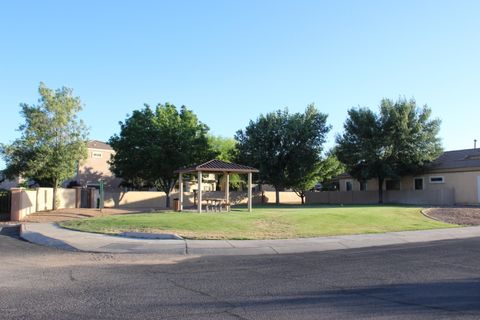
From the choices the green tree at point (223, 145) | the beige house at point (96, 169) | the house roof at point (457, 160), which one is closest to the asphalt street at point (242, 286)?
the house roof at point (457, 160)

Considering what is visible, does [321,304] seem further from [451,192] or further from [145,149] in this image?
[451,192]

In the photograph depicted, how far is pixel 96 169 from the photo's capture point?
5700 centimetres

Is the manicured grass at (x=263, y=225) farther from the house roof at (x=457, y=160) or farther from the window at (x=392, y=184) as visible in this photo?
the window at (x=392, y=184)

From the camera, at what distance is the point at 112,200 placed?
41.3 metres

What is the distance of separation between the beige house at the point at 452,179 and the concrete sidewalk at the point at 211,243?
21.4 metres

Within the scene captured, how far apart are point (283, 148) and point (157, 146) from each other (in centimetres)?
1228

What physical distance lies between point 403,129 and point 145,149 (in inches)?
867

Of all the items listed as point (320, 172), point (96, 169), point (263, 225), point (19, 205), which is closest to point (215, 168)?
point (263, 225)

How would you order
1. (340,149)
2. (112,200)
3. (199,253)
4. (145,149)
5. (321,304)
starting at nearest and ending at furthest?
(321,304) < (199,253) < (145,149) < (112,200) < (340,149)

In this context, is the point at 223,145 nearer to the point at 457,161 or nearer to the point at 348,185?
the point at 348,185

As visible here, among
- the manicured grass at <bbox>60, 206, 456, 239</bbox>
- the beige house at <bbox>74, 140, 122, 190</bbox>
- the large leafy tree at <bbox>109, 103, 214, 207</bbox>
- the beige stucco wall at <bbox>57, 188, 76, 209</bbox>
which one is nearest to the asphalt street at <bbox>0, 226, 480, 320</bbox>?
the manicured grass at <bbox>60, 206, 456, 239</bbox>

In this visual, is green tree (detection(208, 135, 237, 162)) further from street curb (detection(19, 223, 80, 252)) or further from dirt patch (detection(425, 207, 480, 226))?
street curb (detection(19, 223, 80, 252))

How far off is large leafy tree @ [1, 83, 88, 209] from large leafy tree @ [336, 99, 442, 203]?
2437cm

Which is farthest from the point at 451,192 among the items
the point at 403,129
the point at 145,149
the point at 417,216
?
the point at 145,149
